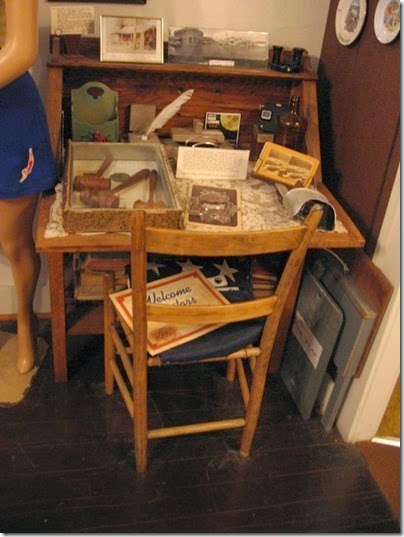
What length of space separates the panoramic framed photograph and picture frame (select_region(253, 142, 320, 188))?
312 mm

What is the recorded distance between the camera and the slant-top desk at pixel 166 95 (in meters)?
1.52

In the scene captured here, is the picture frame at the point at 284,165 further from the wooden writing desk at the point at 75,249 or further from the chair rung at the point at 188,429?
the chair rung at the point at 188,429

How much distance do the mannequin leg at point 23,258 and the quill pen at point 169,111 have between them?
1.32 ft

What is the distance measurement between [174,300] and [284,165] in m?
0.54

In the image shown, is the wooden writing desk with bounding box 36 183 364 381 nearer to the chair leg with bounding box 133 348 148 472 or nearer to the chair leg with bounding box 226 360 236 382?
the chair leg with bounding box 226 360 236 382

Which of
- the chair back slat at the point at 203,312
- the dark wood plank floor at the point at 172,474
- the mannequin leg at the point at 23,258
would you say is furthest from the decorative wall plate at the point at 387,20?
the dark wood plank floor at the point at 172,474

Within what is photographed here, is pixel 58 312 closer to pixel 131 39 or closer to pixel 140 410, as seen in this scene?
pixel 140 410

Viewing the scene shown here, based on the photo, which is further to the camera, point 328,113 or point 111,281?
point 328,113

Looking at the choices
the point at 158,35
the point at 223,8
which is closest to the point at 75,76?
the point at 158,35

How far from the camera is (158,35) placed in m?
1.57

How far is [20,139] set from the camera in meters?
1.32

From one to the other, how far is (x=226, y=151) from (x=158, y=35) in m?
0.42

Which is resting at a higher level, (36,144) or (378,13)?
(378,13)

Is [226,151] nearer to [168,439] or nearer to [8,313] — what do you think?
[168,439]
